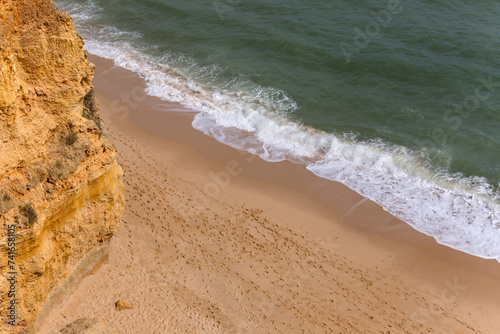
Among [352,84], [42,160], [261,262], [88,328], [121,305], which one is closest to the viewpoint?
[88,328]

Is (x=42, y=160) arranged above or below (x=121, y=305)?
above

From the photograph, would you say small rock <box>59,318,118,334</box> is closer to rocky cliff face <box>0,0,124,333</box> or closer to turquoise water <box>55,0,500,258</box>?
rocky cliff face <box>0,0,124,333</box>

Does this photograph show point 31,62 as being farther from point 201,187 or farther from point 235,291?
point 201,187

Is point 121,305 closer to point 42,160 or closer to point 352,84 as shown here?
point 42,160

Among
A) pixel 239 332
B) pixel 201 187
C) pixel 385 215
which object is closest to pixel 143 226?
pixel 201 187

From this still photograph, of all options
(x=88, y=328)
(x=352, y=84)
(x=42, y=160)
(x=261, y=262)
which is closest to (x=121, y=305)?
(x=88, y=328)

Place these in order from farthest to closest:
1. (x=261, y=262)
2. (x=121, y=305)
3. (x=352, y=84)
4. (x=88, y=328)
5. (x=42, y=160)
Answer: (x=352, y=84) < (x=261, y=262) < (x=121, y=305) < (x=42, y=160) < (x=88, y=328)

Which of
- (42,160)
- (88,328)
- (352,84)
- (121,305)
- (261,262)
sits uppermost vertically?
(42,160)
